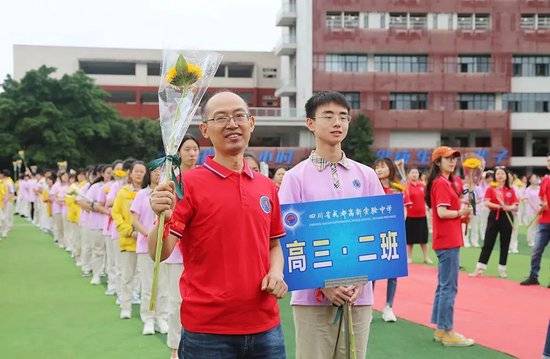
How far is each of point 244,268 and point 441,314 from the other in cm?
361

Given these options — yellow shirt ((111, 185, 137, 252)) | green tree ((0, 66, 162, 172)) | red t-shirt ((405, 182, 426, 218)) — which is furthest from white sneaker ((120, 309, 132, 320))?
green tree ((0, 66, 162, 172))

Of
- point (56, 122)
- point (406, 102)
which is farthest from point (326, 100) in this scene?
point (406, 102)

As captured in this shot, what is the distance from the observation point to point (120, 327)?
23.4 ft

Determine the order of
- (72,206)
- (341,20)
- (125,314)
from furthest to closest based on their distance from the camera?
(341,20) → (72,206) → (125,314)

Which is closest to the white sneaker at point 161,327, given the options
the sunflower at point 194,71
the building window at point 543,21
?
the sunflower at point 194,71

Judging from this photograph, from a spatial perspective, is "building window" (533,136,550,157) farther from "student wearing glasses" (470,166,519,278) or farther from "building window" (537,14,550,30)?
"student wearing glasses" (470,166,519,278)

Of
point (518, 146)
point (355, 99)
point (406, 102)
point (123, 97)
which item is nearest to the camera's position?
point (355, 99)

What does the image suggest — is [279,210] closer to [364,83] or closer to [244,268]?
[244,268]

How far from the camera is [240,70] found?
55469mm

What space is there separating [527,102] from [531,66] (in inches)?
92.5

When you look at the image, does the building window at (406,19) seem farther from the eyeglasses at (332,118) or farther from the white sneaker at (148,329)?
the eyeglasses at (332,118)

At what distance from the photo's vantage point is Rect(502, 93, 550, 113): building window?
44.9 m

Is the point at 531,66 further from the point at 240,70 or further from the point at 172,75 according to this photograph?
the point at 172,75

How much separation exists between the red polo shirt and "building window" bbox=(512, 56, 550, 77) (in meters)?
45.1
